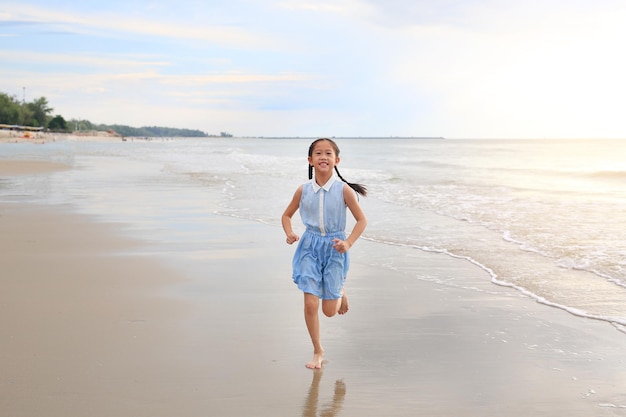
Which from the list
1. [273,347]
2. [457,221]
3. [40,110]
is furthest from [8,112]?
[273,347]

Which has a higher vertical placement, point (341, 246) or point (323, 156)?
point (323, 156)

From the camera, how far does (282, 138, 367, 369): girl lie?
171 inches

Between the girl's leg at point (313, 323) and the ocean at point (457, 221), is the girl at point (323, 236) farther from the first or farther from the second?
the ocean at point (457, 221)

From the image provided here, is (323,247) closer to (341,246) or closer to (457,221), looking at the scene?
(341,246)

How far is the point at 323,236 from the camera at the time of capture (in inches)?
174

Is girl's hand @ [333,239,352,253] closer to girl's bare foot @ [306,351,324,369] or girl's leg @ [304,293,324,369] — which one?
girl's leg @ [304,293,324,369]

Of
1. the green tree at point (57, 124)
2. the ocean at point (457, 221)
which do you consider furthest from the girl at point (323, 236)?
the green tree at point (57, 124)

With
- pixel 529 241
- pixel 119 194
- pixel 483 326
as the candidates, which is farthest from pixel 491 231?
pixel 119 194

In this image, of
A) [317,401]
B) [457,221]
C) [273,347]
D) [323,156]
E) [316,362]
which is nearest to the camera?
[317,401]

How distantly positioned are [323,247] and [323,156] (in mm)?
596

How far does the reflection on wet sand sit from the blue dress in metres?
0.62

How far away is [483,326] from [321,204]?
5.54 feet

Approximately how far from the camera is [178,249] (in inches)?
325

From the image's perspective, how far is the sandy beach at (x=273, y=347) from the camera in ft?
11.6
